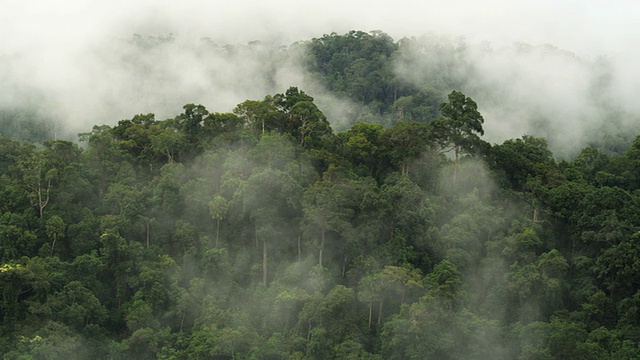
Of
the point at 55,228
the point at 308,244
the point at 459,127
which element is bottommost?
the point at 55,228

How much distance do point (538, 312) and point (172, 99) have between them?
94.5ft

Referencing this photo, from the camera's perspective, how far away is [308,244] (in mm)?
30250

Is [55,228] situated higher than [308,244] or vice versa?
[308,244]

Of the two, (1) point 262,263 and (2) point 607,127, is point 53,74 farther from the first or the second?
(2) point 607,127

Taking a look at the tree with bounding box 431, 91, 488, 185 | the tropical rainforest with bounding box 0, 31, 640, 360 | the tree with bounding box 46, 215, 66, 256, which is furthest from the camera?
the tree with bounding box 431, 91, 488, 185

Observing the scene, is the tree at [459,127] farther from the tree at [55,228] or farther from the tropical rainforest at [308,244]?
the tree at [55,228]

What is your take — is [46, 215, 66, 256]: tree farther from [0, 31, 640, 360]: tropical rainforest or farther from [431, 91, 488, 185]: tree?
[431, 91, 488, 185]: tree

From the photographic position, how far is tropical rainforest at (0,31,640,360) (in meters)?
27.6

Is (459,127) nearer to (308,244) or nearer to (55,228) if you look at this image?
(308,244)

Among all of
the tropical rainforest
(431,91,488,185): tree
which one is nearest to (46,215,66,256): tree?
the tropical rainforest

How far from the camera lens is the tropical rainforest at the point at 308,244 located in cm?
2762

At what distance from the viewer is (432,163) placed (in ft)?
110

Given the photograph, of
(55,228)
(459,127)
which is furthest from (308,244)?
(55,228)

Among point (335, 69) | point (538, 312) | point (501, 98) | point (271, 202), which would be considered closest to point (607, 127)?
point (501, 98)
